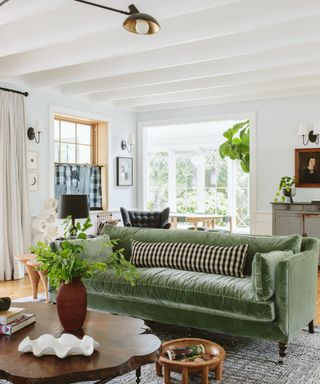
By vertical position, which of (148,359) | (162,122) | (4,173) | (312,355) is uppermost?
(162,122)

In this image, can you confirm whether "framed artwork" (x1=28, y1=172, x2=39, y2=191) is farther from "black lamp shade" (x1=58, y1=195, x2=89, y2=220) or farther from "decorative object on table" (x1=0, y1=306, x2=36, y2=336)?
"decorative object on table" (x1=0, y1=306, x2=36, y2=336)

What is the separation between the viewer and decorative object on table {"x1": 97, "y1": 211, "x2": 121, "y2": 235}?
7.44 m

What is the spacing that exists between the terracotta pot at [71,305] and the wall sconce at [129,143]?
19.0ft

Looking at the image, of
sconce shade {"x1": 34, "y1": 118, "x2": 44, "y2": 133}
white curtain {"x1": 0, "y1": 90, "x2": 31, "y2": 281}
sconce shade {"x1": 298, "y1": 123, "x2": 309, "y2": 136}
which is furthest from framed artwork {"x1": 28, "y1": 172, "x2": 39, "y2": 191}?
sconce shade {"x1": 298, "y1": 123, "x2": 309, "y2": 136}

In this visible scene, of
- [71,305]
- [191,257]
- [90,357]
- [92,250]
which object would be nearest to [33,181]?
[92,250]

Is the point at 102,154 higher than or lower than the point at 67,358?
higher

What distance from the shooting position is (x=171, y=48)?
16.7 ft

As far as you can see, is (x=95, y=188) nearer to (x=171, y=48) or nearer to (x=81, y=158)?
(x=81, y=158)

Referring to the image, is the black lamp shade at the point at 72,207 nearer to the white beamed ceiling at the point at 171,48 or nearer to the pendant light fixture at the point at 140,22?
the white beamed ceiling at the point at 171,48

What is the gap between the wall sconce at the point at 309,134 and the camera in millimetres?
6742

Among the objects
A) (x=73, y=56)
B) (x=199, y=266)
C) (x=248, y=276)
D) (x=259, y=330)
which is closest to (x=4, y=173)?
(x=73, y=56)

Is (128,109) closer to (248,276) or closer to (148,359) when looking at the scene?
(248,276)

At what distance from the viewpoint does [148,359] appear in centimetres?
215

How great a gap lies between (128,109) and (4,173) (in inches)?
121
